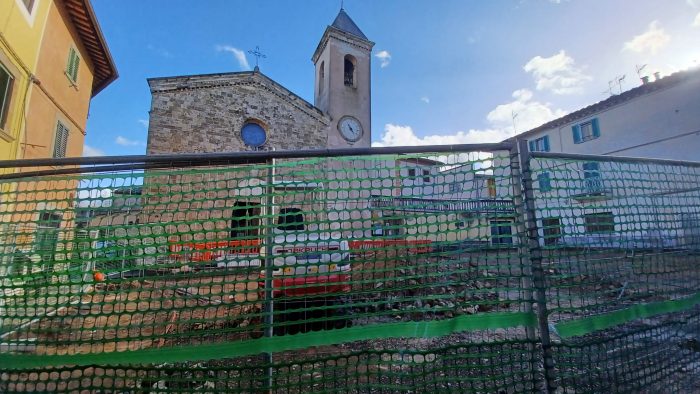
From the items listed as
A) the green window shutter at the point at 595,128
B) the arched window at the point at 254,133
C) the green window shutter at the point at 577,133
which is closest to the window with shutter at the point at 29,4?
the arched window at the point at 254,133

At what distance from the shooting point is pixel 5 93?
626cm

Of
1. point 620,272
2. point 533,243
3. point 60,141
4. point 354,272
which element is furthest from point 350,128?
point 533,243

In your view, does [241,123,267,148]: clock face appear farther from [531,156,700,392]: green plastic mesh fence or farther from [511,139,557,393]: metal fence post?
[511,139,557,393]: metal fence post

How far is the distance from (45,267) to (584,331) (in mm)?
3526

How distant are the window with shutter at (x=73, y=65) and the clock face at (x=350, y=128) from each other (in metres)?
10.4

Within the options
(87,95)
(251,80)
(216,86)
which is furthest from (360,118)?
(87,95)

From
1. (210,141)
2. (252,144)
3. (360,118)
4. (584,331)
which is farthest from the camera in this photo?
(360,118)

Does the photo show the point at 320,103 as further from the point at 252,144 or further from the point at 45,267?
the point at 45,267

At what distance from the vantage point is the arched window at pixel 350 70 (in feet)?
59.0

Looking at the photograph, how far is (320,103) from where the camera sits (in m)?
18.2

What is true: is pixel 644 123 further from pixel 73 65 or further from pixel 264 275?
pixel 73 65

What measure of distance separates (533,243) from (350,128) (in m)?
→ 16.0

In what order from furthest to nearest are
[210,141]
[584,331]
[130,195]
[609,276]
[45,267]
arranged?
[210,141]
[609,276]
[45,267]
[130,195]
[584,331]

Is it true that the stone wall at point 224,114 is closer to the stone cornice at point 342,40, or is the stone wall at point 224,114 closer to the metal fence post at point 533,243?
the stone cornice at point 342,40
